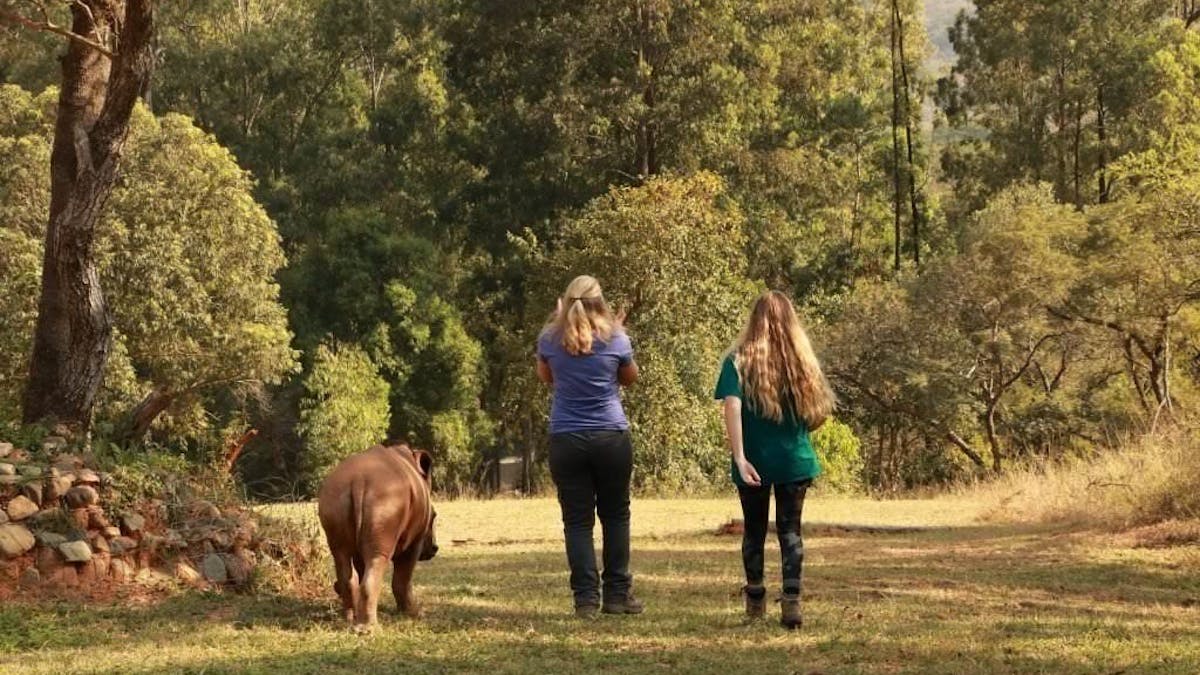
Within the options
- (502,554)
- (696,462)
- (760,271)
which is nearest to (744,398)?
(502,554)

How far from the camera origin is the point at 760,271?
136 ft

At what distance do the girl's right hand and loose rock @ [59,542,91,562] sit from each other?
3.85 metres

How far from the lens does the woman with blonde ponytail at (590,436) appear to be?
26.1 feet

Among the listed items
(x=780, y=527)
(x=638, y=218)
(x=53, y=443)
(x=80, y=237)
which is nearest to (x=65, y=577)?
(x=53, y=443)

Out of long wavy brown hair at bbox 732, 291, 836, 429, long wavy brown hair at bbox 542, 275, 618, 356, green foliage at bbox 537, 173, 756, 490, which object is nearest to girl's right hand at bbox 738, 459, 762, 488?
long wavy brown hair at bbox 732, 291, 836, 429

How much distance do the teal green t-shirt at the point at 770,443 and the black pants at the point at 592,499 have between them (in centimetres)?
73

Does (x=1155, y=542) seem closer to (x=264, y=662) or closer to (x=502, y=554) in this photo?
(x=502, y=554)

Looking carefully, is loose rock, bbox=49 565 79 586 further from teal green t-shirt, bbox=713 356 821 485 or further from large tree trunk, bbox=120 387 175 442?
teal green t-shirt, bbox=713 356 821 485

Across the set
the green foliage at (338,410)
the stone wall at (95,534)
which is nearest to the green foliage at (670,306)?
the green foliage at (338,410)

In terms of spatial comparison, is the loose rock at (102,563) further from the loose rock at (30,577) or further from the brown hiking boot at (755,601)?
the brown hiking boot at (755,601)

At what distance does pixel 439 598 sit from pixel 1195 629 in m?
4.50

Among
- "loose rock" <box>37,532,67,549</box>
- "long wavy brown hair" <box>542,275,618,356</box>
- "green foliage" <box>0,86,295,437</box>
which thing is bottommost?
"loose rock" <box>37,532,67,549</box>

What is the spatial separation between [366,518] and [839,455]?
91.3ft

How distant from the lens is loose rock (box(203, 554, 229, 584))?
8.60 meters
